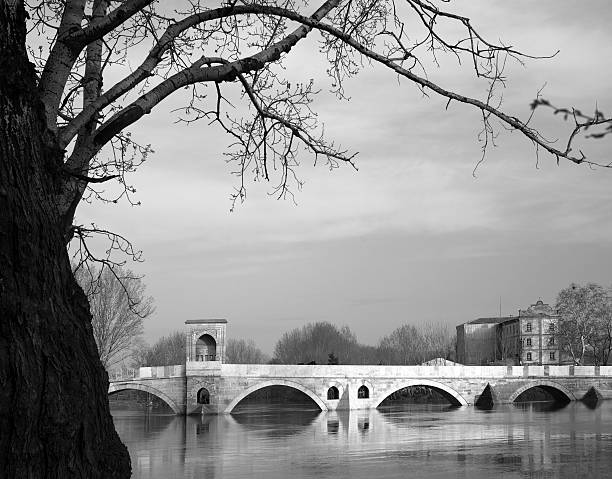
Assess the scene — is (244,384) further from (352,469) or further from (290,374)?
(352,469)

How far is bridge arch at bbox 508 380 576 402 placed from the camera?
3650 cm

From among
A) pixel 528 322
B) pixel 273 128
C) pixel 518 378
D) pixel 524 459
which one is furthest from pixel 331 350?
pixel 273 128

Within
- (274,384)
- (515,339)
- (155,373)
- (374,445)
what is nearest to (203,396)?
(155,373)

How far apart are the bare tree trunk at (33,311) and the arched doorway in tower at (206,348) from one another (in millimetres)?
30420

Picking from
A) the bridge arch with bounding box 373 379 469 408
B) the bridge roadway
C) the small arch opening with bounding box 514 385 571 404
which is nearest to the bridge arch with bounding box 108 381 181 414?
the bridge roadway

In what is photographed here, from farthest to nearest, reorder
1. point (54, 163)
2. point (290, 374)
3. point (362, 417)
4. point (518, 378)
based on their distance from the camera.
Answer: point (518, 378)
point (290, 374)
point (362, 417)
point (54, 163)

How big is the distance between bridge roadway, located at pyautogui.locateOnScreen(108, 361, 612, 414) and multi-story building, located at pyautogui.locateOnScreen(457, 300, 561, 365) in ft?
51.2

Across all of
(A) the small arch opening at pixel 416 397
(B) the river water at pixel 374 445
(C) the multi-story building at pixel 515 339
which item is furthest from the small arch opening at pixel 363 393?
(C) the multi-story building at pixel 515 339

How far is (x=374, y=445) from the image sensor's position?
2058cm

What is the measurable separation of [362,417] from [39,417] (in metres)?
28.8

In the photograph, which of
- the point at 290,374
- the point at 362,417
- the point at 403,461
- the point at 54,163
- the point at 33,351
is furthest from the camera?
the point at 290,374

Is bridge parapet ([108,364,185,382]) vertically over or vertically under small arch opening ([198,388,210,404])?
over

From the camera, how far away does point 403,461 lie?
687 inches

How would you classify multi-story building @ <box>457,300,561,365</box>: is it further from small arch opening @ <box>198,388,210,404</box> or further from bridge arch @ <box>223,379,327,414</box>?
small arch opening @ <box>198,388,210,404</box>
